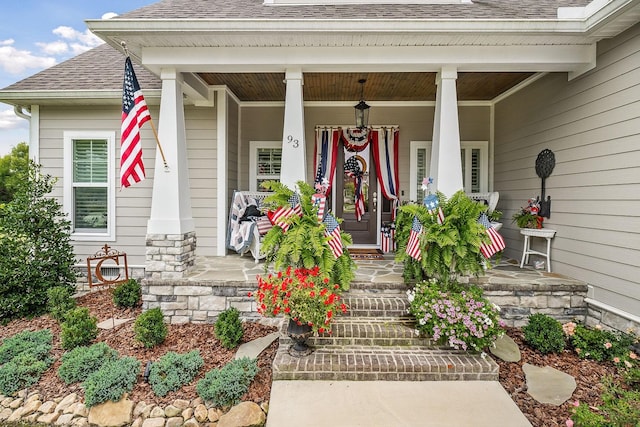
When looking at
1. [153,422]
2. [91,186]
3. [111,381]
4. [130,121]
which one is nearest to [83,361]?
[111,381]

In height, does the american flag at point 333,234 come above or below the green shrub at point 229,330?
above

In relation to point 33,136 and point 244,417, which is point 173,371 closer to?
point 244,417

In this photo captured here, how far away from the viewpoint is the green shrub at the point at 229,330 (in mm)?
3318

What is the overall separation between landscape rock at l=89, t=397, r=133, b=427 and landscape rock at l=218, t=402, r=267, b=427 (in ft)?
2.59

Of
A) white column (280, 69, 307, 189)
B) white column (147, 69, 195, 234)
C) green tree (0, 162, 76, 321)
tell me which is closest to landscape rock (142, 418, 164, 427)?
white column (147, 69, 195, 234)

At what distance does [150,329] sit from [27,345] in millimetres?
1299

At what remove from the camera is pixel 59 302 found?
4.07m

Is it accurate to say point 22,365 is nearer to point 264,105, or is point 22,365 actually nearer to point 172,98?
point 172,98

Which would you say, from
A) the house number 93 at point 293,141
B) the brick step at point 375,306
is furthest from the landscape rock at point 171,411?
the house number 93 at point 293,141

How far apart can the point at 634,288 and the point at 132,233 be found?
6447 millimetres

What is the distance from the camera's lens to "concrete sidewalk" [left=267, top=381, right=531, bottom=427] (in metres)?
2.37

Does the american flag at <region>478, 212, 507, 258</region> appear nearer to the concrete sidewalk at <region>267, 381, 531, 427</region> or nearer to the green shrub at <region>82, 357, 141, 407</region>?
the concrete sidewalk at <region>267, 381, 531, 427</region>

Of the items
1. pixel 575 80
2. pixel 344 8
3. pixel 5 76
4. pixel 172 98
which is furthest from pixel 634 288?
pixel 5 76

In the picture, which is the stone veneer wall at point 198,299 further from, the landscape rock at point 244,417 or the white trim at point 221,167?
the white trim at point 221,167
